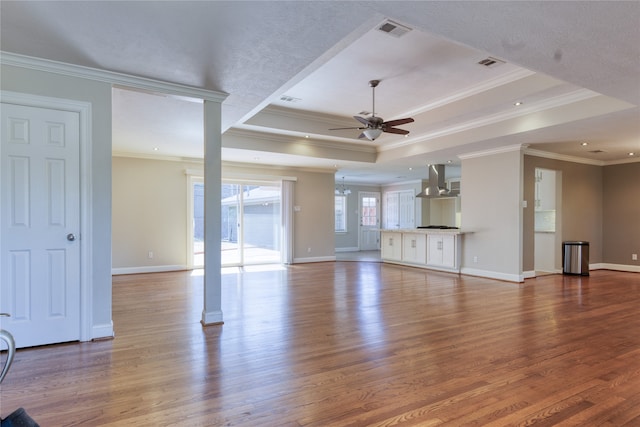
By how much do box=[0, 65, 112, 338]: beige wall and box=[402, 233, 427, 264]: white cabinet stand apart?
6.48 metres

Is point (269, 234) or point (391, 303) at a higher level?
point (269, 234)

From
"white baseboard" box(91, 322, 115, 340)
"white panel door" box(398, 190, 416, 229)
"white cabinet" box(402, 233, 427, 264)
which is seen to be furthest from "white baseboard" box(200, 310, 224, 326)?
"white panel door" box(398, 190, 416, 229)

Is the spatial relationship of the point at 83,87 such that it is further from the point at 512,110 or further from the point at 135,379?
the point at 512,110

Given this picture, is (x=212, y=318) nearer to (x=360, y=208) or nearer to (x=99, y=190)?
(x=99, y=190)

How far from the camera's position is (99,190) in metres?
3.43

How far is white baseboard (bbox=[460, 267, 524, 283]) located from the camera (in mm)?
6617

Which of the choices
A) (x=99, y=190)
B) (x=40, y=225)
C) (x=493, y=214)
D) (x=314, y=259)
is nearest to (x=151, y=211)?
(x=314, y=259)

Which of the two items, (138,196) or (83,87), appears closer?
(83,87)

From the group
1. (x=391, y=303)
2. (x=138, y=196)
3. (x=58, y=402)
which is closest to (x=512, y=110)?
(x=391, y=303)

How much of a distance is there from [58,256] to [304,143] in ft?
16.9

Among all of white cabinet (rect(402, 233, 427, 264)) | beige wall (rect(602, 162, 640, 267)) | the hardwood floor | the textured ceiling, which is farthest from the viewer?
white cabinet (rect(402, 233, 427, 264))

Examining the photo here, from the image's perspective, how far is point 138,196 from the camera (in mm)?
7703

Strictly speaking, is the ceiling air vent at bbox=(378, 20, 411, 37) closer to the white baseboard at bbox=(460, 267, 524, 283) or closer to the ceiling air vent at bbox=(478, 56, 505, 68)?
the ceiling air vent at bbox=(478, 56, 505, 68)

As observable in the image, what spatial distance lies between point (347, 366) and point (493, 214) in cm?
545
